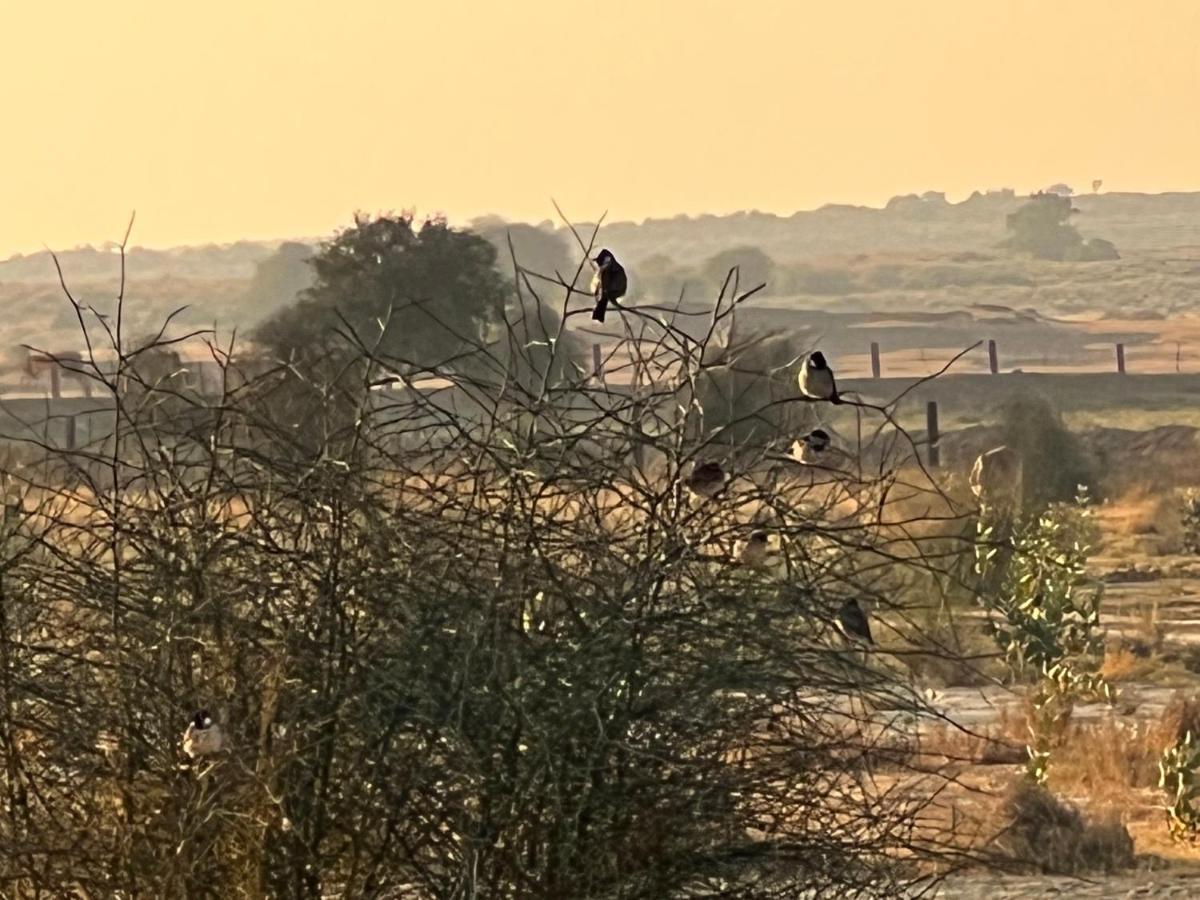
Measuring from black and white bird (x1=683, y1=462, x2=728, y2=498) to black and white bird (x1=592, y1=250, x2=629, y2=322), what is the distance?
1.82 feet

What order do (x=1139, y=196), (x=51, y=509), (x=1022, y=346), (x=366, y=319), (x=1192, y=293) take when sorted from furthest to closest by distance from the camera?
(x=1139, y=196) < (x=1192, y=293) < (x=1022, y=346) < (x=366, y=319) < (x=51, y=509)

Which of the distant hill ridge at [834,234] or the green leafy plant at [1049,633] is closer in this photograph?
the green leafy plant at [1049,633]

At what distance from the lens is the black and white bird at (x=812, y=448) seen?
7.40 metres

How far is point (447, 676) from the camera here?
665cm

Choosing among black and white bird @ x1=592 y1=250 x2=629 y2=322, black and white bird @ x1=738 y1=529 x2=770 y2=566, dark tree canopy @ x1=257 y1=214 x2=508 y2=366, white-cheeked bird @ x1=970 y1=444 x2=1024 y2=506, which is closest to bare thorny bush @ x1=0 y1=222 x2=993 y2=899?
black and white bird @ x1=738 y1=529 x2=770 y2=566

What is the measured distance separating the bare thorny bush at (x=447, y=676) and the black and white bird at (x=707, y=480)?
5 centimetres

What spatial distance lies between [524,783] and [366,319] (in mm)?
37896

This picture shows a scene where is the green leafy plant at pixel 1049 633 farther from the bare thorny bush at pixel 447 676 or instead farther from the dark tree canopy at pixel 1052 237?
the dark tree canopy at pixel 1052 237

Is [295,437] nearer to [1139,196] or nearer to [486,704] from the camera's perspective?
[486,704]

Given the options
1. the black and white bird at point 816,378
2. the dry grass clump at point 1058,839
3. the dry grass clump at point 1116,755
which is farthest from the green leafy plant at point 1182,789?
the black and white bird at point 816,378

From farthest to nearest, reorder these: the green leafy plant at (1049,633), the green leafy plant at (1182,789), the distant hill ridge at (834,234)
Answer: the distant hill ridge at (834,234) → the green leafy plant at (1049,633) → the green leafy plant at (1182,789)

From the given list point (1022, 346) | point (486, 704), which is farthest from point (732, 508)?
point (1022, 346)

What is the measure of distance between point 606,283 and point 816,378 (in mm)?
978

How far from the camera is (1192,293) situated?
428ft
